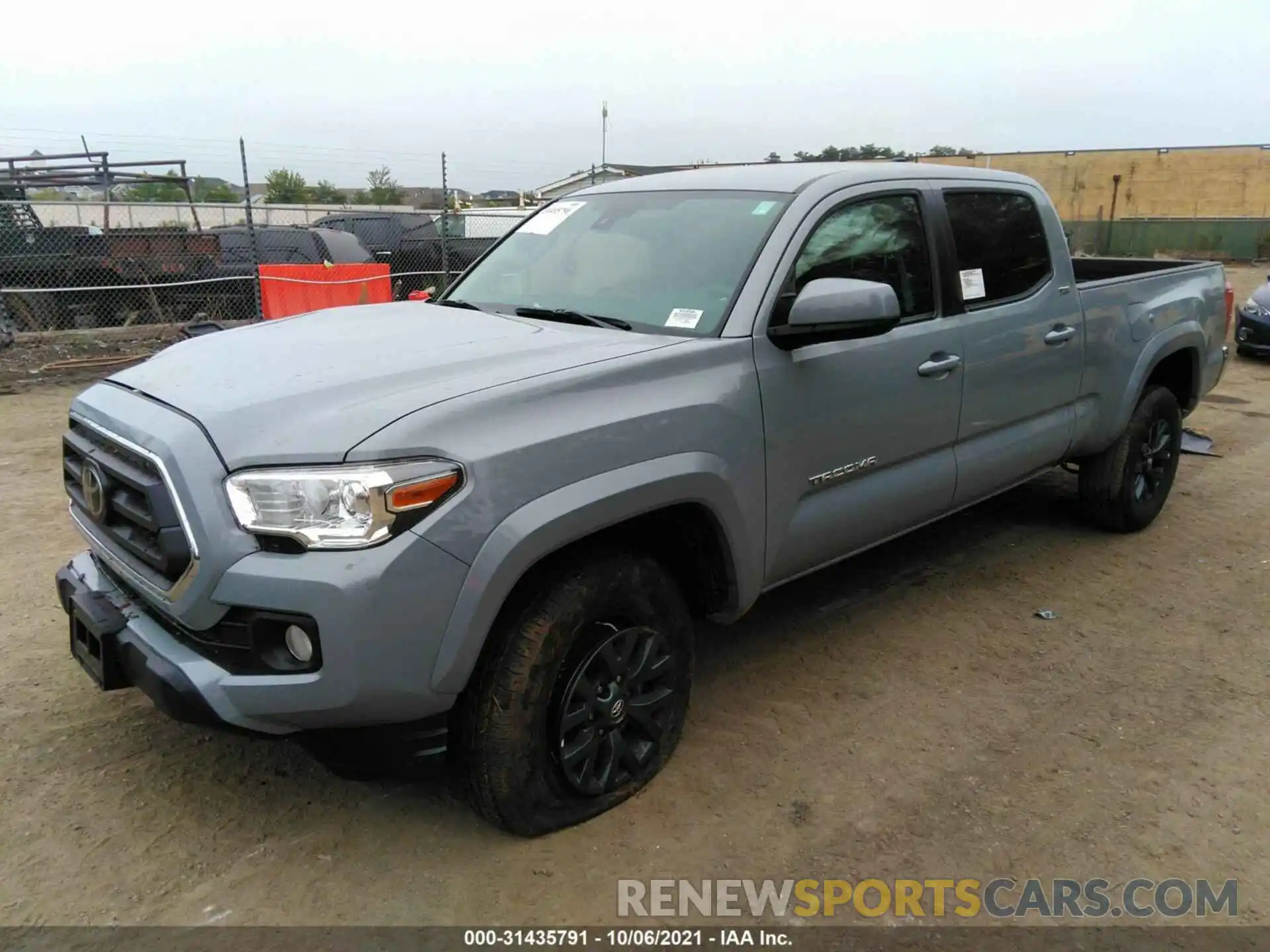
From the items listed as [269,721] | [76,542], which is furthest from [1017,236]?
[76,542]

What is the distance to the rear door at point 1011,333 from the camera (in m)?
3.91

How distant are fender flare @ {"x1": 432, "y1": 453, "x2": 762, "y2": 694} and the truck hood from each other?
35cm

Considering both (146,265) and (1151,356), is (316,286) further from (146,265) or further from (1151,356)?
(1151,356)

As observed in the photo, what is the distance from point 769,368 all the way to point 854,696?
1.36m

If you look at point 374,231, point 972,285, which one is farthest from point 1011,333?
point 374,231

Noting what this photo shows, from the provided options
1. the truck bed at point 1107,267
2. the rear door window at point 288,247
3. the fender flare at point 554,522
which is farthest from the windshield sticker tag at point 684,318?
the rear door window at point 288,247

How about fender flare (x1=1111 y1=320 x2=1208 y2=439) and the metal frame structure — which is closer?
fender flare (x1=1111 y1=320 x2=1208 y2=439)

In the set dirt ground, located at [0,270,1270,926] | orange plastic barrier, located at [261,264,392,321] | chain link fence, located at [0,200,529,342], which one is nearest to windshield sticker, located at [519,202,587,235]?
dirt ground, located at [0,270,1270,926]

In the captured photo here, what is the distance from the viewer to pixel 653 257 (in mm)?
3385

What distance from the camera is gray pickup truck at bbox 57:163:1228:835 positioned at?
2248mm

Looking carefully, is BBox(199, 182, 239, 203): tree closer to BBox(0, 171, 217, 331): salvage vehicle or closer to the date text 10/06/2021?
BBox(0, 171, 217, 331): salvage vehicle

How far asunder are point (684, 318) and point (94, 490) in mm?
1792

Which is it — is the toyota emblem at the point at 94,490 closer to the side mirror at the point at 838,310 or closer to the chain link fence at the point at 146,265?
the side mirror at the point at 838,310

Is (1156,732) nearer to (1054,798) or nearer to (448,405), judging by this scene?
(1054,798)
